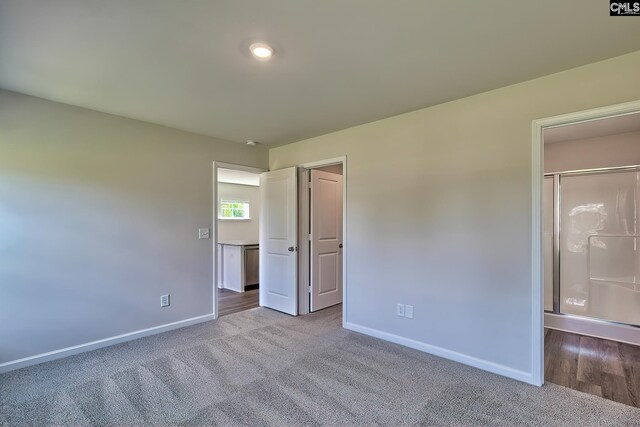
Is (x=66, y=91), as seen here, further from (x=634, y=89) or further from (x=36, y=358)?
(x=634, y=89)

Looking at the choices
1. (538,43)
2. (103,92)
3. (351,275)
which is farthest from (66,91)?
(538,43)

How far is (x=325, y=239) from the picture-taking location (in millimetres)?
4570

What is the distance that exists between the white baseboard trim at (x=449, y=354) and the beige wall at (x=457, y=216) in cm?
1

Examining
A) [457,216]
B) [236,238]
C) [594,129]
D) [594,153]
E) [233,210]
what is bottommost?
[236,238]

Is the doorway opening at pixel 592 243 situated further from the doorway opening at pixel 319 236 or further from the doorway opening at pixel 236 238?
the doorway opening at pixel 236 238

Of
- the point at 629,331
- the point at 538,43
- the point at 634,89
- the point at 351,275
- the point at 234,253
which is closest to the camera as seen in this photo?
the point at 538,43

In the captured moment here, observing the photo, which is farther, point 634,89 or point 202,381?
point 202,381

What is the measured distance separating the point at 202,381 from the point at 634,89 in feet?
12.4

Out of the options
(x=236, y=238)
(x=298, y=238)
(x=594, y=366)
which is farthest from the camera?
(x=236, y=238)

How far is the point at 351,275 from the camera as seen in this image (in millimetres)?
3719

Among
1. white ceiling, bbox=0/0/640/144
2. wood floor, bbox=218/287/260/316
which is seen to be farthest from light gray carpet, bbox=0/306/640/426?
white ceiling, bbox=0/0/640/144

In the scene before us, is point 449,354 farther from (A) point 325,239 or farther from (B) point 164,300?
(B) point 164,300

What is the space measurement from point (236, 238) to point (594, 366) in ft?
21.0

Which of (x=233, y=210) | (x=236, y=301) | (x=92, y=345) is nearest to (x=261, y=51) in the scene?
(x=92, y=345)
